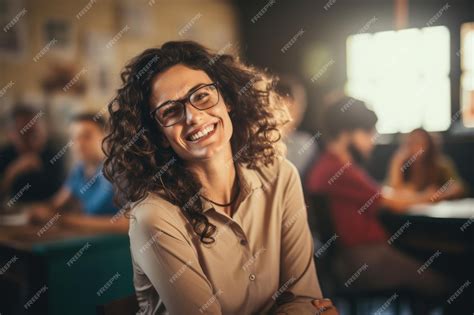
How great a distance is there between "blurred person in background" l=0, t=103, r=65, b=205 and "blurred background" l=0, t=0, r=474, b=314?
0.01 meters

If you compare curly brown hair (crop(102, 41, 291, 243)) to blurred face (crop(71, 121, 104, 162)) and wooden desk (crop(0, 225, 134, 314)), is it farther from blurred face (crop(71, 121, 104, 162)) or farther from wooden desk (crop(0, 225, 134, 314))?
blurred face (crop(71, 121, 104, 162))

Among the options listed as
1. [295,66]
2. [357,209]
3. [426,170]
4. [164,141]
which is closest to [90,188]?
[357,209]

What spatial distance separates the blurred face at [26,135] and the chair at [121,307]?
366 cm

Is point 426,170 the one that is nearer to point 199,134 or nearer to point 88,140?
point 88,140


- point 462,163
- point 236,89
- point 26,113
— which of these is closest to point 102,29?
point 26,113

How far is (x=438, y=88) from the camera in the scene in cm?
512

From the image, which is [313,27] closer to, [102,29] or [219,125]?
[102,29]

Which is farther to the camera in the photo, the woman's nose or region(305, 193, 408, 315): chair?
region(305, 193, 408, 315): chair

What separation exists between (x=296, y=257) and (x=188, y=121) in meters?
0.46

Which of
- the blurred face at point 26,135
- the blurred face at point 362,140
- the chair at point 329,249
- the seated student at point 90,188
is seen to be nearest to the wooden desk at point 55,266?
the seated student at point 90,188

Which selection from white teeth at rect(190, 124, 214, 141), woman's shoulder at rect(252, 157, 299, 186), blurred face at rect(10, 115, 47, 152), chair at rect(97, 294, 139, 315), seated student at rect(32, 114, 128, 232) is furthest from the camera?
blurred face at rect(10, 115, 47, 152)

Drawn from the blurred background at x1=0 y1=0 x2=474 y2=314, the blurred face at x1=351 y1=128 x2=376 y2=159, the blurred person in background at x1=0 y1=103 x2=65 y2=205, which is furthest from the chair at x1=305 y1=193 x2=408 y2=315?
the blurred person in background at x1=0 y1=103 x2=65 y2=205

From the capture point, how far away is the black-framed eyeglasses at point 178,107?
46.9 inches

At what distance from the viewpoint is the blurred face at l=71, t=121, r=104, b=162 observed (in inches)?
111
